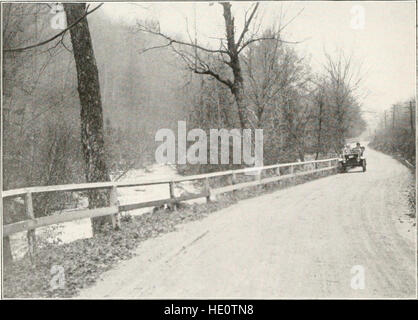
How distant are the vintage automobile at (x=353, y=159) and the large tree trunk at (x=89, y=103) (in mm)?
19184

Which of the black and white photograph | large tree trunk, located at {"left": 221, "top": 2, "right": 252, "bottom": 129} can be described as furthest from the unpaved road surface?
large tree trunk, located at {"left": 221, "top": 2, "right": 252, "bottom": 129}

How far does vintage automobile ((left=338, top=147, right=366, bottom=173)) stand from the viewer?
24.3 metres

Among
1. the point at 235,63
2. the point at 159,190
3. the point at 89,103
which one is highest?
the point at 235,63

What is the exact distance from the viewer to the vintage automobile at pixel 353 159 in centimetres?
2433

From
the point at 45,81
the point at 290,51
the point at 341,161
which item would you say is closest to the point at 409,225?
the point at 45,81

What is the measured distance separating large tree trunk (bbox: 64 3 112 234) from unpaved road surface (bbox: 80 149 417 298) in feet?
6.34

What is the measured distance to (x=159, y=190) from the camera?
72.6 ft

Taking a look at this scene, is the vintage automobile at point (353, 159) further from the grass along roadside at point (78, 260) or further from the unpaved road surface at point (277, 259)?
the grass along roadside at point (78, 260)

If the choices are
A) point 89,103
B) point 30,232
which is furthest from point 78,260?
point 89,103

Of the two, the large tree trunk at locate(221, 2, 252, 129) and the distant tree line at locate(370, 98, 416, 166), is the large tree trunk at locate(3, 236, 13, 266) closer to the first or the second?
the distant tree line at locate(370, 98, 416, 166)

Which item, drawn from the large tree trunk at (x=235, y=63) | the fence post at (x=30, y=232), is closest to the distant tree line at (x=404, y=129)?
the large tree trunk at (x=235, y=63)

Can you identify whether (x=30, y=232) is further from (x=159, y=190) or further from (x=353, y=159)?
(x=353, y=159)

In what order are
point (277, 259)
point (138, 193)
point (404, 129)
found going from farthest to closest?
point (138, 193) → point (404, 129) → point (277, 259)

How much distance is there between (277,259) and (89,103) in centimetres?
524
